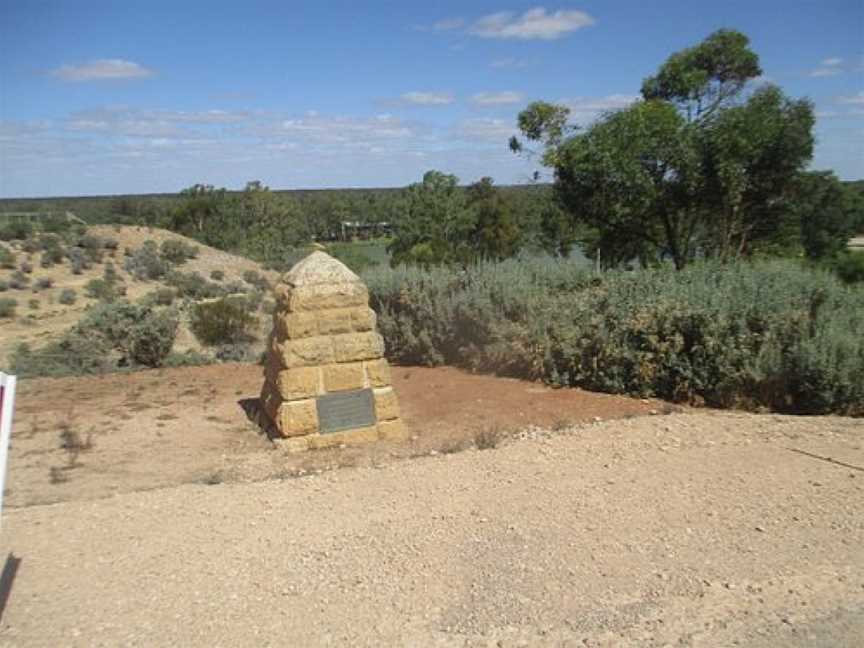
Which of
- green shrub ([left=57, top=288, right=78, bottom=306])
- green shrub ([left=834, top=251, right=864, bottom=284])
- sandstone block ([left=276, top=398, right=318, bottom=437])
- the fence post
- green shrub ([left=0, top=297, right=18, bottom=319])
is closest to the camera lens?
the fence post

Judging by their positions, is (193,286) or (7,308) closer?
(7,308)

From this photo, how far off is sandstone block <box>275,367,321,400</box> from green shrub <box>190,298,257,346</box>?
8.58 m

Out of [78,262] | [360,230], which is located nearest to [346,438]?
[78,262]

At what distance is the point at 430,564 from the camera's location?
384 centimetres

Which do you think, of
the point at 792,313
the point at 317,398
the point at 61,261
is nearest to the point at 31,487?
the point at 317,398

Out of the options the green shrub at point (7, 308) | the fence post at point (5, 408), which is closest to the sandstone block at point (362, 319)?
the fence post at point (5, 408)

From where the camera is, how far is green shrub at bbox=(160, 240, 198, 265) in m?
35.6

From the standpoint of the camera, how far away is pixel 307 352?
6.23 m

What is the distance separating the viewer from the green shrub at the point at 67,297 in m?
25.2

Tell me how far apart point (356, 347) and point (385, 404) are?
535 millimetres

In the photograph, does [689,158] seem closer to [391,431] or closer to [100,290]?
[391,431]

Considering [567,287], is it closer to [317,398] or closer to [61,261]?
[317,398]

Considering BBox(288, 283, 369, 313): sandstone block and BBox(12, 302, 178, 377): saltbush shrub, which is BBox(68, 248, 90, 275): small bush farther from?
BBox(288, 283, 369, 313): sandstone block

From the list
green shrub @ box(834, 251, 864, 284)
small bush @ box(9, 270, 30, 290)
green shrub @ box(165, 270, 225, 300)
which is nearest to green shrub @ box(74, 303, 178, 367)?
green shrub @ box(834, 251, 864, 284)
